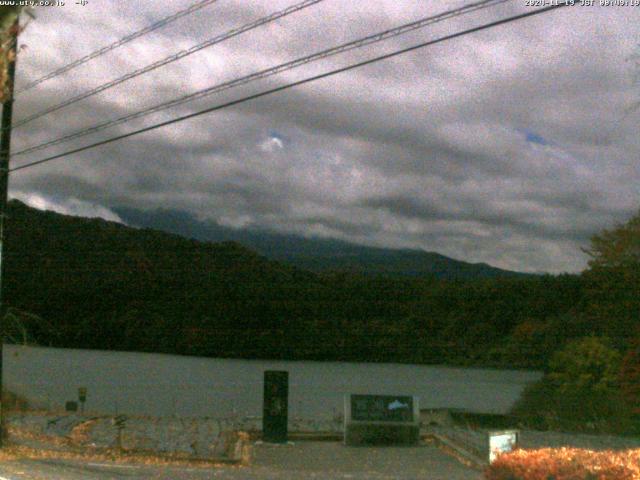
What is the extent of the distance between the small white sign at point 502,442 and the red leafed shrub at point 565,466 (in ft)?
4.59

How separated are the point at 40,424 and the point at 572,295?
26.4 m

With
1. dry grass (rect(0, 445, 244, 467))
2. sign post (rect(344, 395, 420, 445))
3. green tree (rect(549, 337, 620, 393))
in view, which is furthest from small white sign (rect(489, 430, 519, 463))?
green tree (rect(549, 337, 620, 393))

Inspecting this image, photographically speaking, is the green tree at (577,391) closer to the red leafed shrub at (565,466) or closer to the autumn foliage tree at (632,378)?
the autumn foliage tree at (632,378)

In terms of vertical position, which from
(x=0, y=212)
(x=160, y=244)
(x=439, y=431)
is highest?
(x=160, y=244)

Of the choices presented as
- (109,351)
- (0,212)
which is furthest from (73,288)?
(0,212)

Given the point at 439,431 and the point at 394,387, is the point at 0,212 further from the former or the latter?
the point at 394,387

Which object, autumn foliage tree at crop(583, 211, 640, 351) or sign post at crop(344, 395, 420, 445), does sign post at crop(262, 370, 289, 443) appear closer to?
sign post at crop(344, 395, 420, 445)

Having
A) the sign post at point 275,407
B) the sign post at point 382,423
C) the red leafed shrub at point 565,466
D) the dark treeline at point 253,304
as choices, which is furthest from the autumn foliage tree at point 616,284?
the red leafed shrub at point 565,466

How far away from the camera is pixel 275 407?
22.2m

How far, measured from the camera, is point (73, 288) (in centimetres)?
4506

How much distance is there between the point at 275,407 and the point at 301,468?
15.4ft

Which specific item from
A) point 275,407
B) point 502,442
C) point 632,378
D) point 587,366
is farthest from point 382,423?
point 587,366

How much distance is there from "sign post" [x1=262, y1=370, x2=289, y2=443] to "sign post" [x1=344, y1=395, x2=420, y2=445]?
6.34 ft

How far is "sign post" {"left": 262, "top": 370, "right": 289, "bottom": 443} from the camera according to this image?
22.3m
